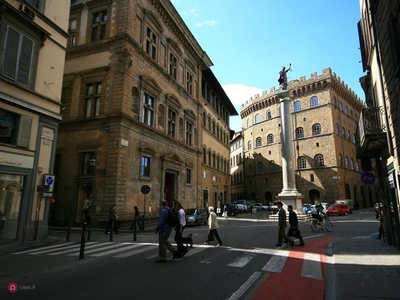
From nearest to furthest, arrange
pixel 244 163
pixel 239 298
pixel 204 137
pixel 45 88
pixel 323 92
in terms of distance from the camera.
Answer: pixel 239 298
pixel 45 88
pixel 204 137
pixel 323 92
pixel 244 163

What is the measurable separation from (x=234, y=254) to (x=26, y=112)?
10.5 meters

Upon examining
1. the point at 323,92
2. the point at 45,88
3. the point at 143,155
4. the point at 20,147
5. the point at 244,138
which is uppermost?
the point at 323,92

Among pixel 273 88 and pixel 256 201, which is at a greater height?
pixel 273 88

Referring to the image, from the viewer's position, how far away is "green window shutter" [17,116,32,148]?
473 inches

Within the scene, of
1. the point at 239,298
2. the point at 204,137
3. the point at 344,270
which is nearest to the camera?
the point at 239,298

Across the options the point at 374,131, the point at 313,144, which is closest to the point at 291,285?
the point at 374,131

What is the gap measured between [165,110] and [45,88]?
12707 mm

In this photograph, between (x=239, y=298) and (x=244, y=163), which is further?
(x=244, y=163)

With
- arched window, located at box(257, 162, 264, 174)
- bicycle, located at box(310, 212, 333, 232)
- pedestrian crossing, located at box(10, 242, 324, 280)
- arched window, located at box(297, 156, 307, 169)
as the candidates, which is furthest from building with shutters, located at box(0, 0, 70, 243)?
arched window, located at box(257, 162, 264, 174)

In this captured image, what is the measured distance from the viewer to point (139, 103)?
21578 mm

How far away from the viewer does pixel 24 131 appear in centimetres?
1220

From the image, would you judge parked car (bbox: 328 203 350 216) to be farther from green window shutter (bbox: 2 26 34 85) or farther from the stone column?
green window shutter (bbox: 2 26 34 85)

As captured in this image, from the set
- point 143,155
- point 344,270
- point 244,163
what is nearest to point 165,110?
point 143,155

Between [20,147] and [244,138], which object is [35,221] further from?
[244,138]
